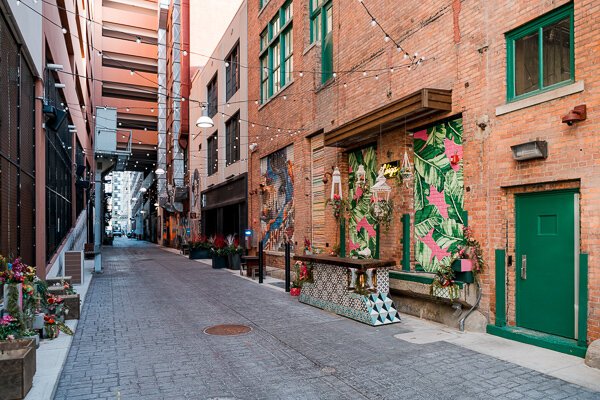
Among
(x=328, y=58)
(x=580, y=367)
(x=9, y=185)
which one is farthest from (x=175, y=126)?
(x=580, y=367)

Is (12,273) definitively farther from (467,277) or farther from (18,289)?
(467,277)

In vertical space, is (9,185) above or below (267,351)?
above

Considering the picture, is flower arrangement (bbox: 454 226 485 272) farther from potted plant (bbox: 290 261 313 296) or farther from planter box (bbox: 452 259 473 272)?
potted plant (bbox: 290 261 313 296)

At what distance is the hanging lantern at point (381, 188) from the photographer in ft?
31.8

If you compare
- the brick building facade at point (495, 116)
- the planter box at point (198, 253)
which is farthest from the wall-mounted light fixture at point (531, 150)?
the planter box at point (198, 253)

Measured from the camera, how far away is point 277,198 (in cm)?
1780

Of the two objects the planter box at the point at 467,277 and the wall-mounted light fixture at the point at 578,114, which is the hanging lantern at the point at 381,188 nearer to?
the planter box at the point at 467,277

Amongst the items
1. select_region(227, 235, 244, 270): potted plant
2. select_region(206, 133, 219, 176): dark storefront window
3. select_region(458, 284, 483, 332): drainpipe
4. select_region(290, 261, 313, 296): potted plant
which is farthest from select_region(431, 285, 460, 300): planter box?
select_region(206, 133, 219, 176): dark storefront window

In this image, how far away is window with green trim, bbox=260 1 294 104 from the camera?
55.7 feet

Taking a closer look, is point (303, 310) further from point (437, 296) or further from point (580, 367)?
point (580, 367)

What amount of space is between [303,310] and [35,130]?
25.9 ft

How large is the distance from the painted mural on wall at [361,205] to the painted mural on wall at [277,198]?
412cm

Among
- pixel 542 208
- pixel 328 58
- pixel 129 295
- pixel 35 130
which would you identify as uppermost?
pixel 328 58

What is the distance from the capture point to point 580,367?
19.2 ft
